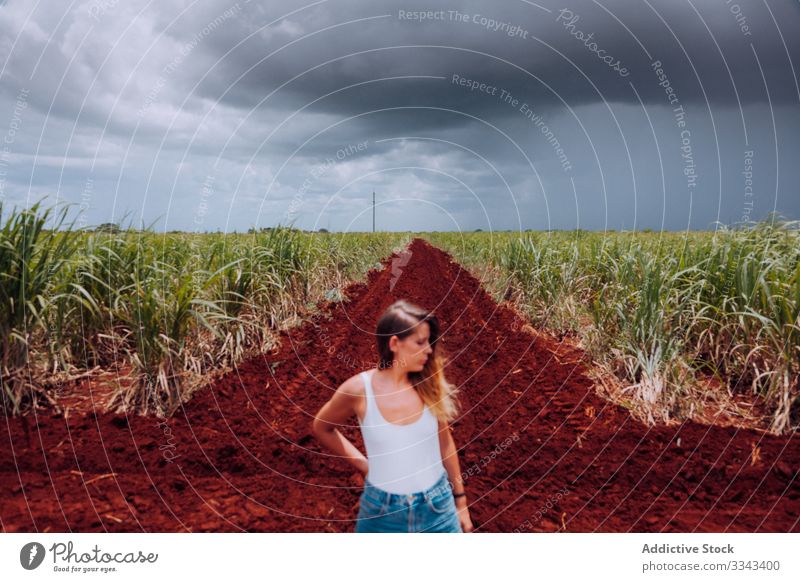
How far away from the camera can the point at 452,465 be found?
6.91 feet

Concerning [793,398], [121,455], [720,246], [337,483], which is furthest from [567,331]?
[121,455]

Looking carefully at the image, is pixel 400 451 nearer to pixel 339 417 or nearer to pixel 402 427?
pixel 402 427

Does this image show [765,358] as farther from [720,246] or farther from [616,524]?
[616,524]

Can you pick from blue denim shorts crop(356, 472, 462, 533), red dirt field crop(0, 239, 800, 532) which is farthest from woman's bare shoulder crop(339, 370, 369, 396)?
red dirt field crop(0, 239, 800, 532)

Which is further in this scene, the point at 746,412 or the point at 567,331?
the point at 567,331

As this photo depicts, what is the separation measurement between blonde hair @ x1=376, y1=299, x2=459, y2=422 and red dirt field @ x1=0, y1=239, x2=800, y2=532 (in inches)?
51.8

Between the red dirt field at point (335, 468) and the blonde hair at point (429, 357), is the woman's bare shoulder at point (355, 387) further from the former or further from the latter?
the red dirt field at point (335, 468)

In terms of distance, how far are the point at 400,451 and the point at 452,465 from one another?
0.33m

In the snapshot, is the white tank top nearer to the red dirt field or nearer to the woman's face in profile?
the woman's face in profile

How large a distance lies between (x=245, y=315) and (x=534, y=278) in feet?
15.4

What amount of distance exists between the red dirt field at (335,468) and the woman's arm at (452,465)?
0.94 metres

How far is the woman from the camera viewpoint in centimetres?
186

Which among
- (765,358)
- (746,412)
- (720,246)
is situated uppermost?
(720,246)

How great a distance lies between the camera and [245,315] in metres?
6.06
